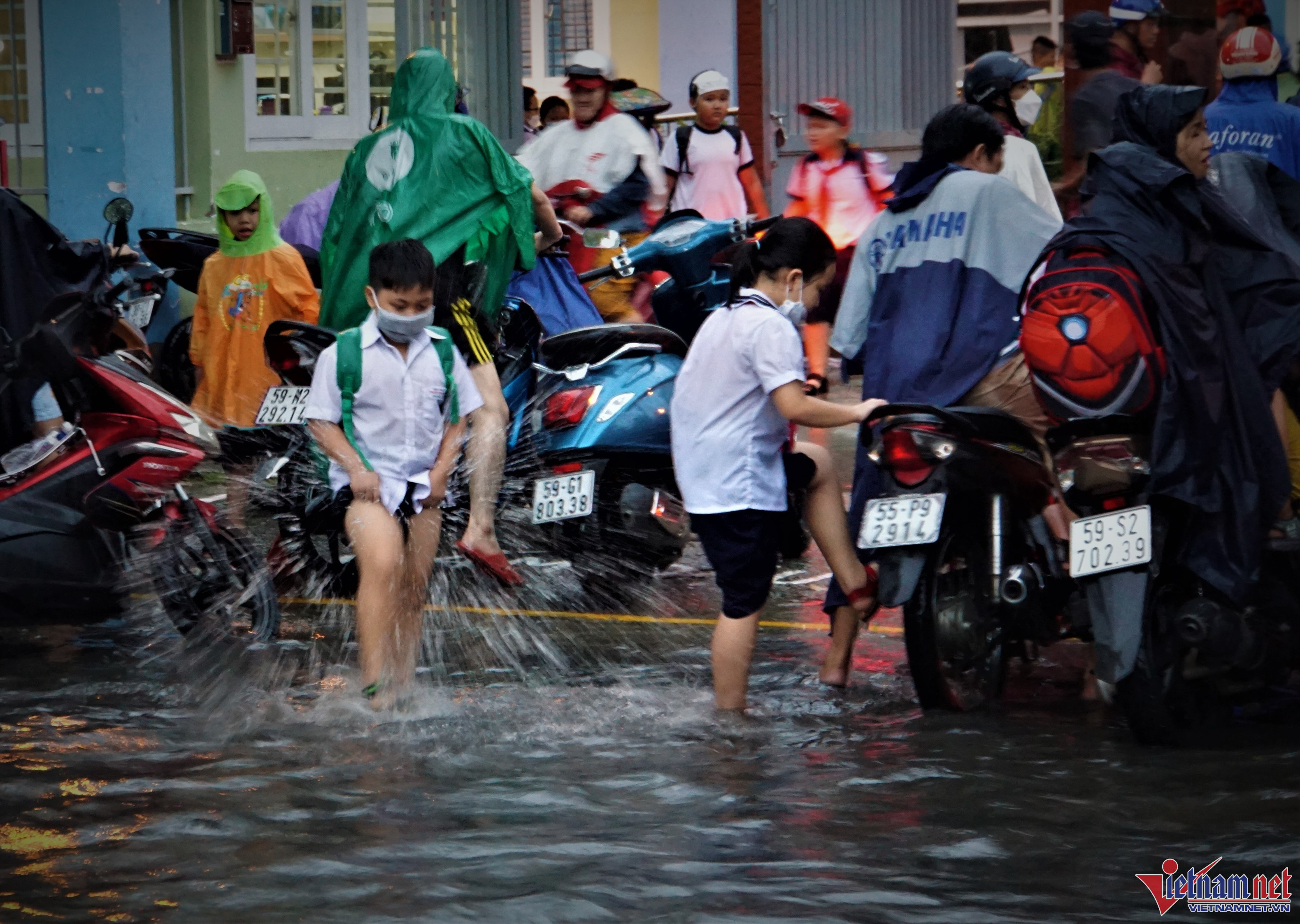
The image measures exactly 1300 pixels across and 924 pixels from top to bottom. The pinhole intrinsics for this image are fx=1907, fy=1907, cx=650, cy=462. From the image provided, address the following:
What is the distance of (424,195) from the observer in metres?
7.30

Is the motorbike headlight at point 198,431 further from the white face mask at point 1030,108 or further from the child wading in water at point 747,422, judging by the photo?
the white face mask at point 1030,108

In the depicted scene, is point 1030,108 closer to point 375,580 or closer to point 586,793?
point 375,580

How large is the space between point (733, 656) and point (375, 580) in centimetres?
114

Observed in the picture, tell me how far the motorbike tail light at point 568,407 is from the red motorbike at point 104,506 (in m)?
1.25

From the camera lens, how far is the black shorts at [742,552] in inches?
232

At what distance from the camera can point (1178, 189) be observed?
554cm

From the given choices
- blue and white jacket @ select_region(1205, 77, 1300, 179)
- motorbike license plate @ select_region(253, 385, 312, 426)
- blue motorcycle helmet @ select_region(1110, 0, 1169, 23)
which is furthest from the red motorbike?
blue motorcycle helmet @ select_region(1110, 0, 1169, 23)

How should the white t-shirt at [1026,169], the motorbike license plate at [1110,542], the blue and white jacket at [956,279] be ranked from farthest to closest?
1. the white t-shirt at [1026,169]
2. the blue and white jacket at [956,279]
3. the motorbike license plate at [1110,542]

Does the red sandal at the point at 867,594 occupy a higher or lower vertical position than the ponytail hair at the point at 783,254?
lower

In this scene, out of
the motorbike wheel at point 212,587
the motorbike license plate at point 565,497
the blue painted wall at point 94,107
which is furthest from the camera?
the blue painted wall at point 94,107

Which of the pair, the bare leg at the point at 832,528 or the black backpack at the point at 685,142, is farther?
the black backpack at the point at 685,142

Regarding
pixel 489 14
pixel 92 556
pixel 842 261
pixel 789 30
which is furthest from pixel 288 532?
pixel 789 30

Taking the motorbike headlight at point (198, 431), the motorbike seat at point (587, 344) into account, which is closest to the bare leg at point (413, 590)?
the motorbike headlight at point (198, 431)

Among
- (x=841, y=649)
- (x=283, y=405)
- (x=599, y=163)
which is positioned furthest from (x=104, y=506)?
(x=599, y=163)
